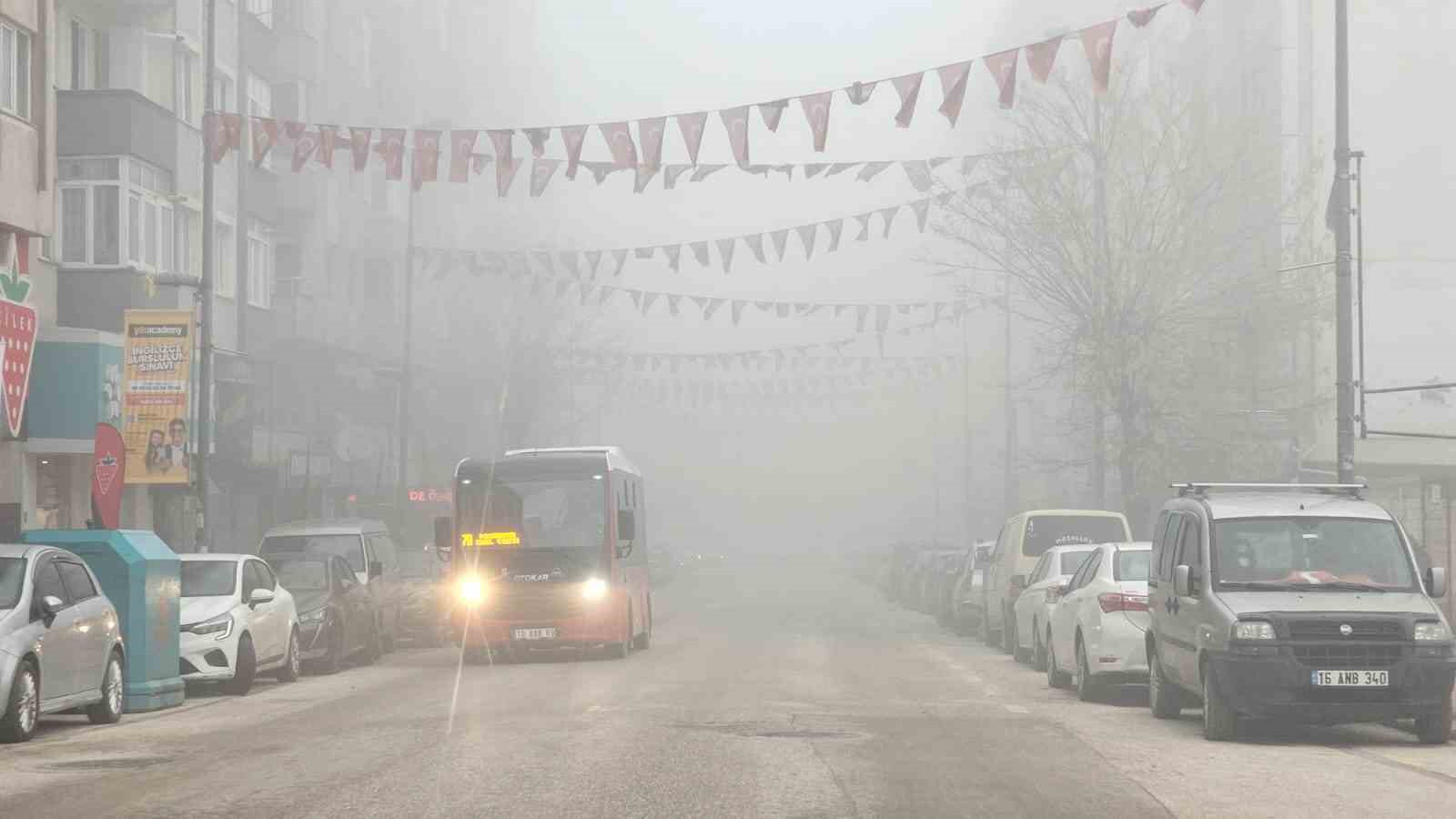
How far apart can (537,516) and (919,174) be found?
1058 centimetres

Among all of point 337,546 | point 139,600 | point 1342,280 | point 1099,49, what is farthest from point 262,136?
point 1342,280

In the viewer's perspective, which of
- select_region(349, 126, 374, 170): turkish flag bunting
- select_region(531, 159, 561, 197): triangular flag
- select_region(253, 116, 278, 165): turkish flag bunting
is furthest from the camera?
select_region(531, 159, 561, 197): triangular flag

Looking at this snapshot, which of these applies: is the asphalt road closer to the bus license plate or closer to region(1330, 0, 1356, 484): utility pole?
the bus license plate

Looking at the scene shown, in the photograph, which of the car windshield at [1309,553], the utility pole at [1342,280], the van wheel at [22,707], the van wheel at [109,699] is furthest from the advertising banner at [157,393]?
the car windshield at [1309,553]

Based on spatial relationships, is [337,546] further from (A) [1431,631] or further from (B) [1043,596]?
(A) [1431,631]

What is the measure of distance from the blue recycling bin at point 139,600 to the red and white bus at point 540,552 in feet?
20.5

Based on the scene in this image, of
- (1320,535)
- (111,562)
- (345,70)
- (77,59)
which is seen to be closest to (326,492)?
(345,70)

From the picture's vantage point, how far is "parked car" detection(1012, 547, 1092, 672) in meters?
22.7

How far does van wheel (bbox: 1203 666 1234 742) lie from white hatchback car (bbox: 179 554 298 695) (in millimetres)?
11220

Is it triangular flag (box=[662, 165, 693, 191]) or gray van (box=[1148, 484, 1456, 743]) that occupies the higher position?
triangular flag (box=[662, 165, 693, 191])

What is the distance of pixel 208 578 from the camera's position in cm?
2344

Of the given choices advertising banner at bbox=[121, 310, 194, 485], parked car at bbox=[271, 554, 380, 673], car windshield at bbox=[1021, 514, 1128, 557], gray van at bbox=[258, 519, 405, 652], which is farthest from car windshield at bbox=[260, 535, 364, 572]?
car windshield at bbox=[1021, 514, 1128, 557]

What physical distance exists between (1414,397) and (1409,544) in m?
35.9

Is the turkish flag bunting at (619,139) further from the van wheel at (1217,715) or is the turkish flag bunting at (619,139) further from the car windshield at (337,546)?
the van wheel at (1217,715)
